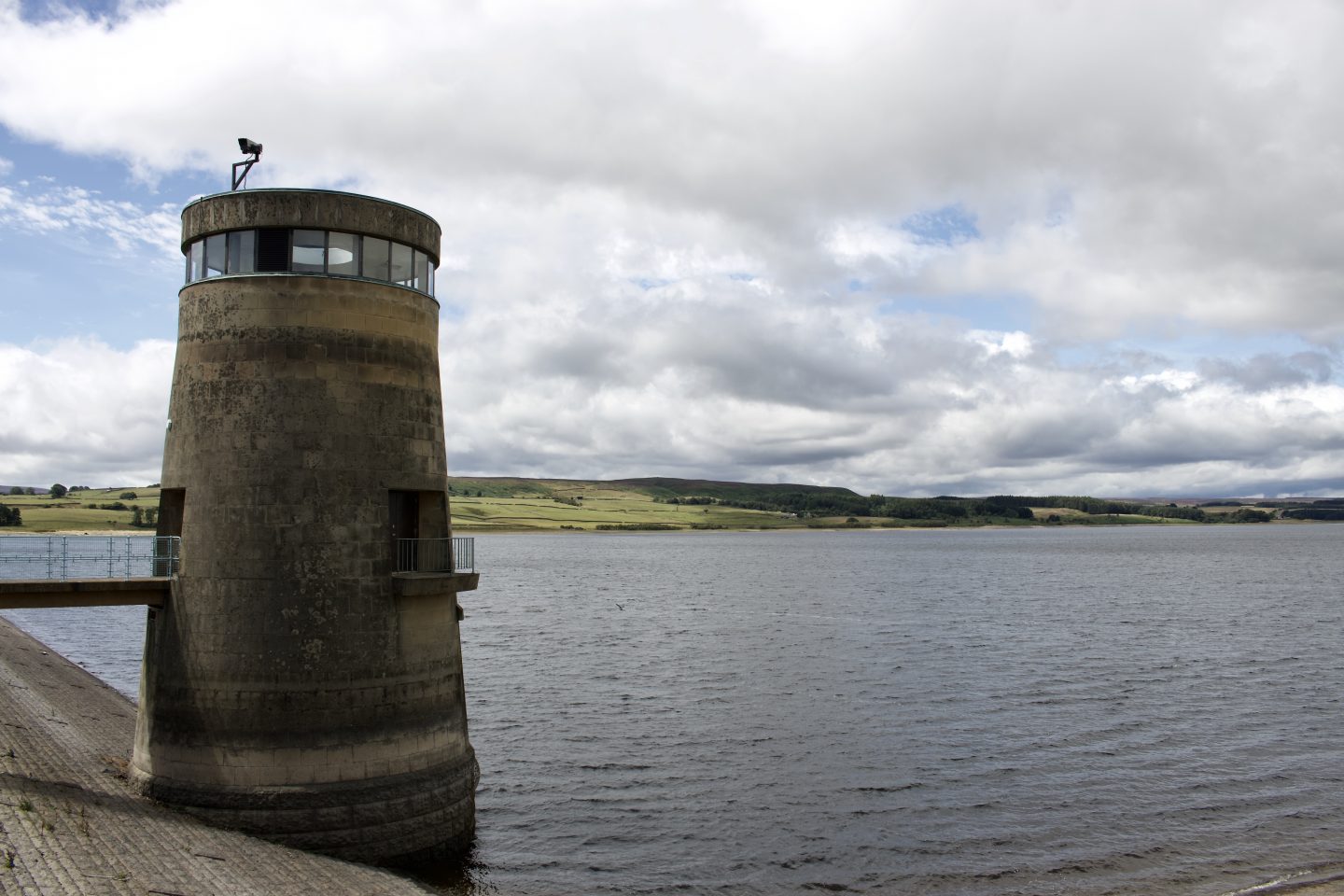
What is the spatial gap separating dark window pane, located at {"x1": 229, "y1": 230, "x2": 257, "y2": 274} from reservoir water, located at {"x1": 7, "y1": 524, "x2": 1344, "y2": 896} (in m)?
11.6

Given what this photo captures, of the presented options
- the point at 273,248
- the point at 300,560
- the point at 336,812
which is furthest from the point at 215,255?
the point at 336,812

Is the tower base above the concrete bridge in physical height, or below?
below

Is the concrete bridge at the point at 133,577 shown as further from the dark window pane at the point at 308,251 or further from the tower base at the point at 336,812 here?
the dark window pane at the point at 308,251

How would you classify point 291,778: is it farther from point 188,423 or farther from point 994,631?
point 994,631

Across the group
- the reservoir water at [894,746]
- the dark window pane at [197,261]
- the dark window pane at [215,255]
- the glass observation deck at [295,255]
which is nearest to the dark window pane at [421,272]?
the glass observation deck at [295,255]

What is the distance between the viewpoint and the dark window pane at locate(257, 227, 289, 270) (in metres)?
18.0

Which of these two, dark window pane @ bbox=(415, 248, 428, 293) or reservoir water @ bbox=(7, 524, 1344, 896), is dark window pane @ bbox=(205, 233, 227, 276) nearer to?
dark window pane @ bbox=(415, 248, 428, 293)

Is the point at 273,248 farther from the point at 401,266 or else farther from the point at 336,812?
the point at 336,812

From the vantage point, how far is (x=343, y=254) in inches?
721

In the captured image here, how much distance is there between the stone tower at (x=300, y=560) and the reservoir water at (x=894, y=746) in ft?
10.3

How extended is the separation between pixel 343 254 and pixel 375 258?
0.57m

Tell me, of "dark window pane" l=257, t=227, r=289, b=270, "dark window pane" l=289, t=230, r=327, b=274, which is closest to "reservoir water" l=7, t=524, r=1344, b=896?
"dark window pane" l=289, t=230, r=327, b=274

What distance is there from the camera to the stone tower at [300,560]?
56.0 feet

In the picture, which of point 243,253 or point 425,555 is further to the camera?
point 425,555
